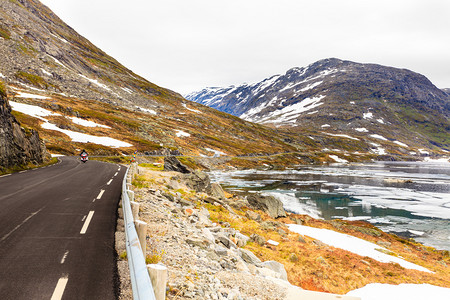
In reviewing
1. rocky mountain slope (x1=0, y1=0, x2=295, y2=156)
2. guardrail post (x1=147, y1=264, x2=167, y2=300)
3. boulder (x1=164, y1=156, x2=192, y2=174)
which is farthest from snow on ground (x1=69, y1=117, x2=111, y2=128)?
guardrail post (x1=147, y1=264, x2=167, y2=300)

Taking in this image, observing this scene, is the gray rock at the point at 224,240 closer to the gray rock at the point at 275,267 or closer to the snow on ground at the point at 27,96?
the gray rock at the point at 275,267

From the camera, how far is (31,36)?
423 feet

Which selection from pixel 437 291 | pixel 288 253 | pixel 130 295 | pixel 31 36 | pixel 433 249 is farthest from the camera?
pixel 31 36

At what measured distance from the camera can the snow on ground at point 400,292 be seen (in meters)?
12.2

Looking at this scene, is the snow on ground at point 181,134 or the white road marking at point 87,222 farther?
the snow on ground at point 181,134

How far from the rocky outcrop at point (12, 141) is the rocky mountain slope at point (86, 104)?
10531 mm

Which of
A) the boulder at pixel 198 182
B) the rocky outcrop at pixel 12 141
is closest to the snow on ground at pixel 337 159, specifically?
the boulder at pixel 198 182

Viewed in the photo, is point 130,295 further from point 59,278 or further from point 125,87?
point 125,87

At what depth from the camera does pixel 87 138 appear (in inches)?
2616

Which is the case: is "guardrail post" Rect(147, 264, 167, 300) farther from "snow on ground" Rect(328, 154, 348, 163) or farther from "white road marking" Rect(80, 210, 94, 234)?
"snow on ground" Rect(328, 154, 348, 163)

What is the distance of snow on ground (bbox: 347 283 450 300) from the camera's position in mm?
12195

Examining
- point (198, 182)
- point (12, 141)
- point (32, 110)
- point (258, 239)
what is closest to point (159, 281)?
point (258, 239)

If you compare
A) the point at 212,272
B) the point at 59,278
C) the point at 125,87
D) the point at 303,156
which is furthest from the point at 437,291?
the point at 125,87

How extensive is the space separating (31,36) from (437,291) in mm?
173458
